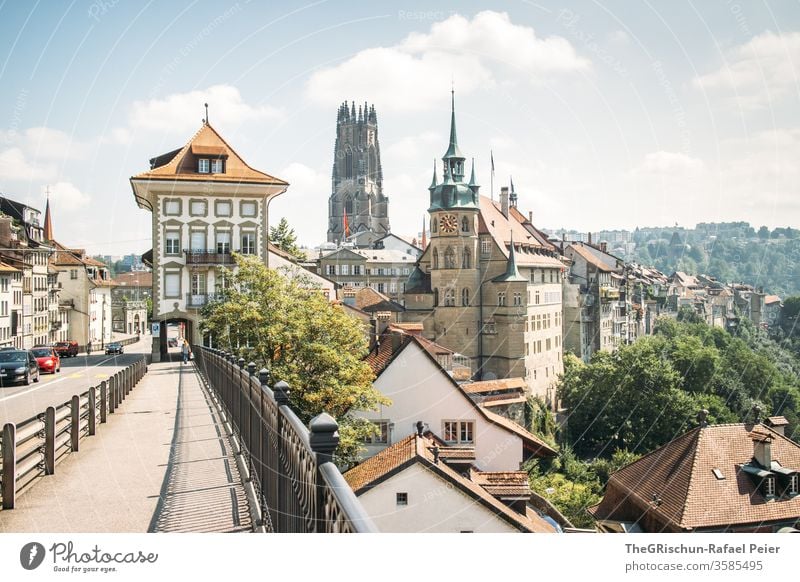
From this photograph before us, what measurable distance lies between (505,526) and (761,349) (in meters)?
82.9

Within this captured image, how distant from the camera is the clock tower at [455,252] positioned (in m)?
62.0

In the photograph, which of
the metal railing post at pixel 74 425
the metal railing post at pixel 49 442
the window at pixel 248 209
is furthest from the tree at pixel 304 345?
the window at pixel 248 209

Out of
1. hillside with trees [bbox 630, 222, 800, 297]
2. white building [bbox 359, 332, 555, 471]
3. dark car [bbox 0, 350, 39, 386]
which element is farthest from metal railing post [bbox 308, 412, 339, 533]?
hillside with trees [bbox 630, 222, 800, 297]

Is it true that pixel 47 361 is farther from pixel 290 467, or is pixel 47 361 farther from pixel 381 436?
pixel 290 467

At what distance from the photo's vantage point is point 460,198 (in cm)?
6241

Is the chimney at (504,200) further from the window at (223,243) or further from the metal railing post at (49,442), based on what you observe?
the metal railing post at (49,442)

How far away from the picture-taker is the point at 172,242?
110 feet

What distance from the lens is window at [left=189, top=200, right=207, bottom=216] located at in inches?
1319

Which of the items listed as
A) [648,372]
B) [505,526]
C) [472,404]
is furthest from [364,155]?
[505,526]

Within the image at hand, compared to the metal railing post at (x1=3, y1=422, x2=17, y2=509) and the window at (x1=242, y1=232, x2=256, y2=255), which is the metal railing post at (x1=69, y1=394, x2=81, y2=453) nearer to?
the metal railing post at (x1=3, y1=422, x2=17, y2=509)

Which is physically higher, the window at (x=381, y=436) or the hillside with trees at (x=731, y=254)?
the hillside with trees at (x=731, y=254)

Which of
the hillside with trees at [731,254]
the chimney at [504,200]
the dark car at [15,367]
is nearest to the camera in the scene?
the dark car at [15,367]

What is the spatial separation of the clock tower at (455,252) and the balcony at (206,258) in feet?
100
